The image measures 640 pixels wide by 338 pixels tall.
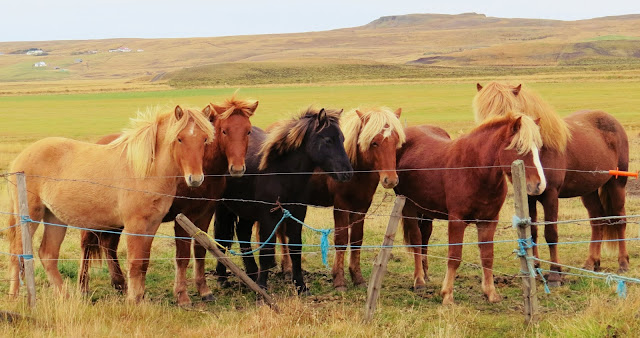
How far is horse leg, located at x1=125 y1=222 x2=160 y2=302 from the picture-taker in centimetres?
669

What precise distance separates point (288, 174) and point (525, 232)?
298 cm

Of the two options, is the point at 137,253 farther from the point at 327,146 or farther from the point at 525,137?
the point at 525,137

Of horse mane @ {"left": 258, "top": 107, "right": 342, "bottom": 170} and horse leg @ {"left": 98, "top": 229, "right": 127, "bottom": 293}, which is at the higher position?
horse mane @ {"left": 258, "top": 107, "right": 342, "bottom": 170}

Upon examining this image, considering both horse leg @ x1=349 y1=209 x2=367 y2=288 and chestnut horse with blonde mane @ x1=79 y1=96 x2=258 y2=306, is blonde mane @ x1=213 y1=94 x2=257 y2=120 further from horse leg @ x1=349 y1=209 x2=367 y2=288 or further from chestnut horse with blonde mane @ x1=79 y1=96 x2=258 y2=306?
horse leg @ x1=349 y1=209 x2=367 y2=288

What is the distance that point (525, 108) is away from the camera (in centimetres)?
862

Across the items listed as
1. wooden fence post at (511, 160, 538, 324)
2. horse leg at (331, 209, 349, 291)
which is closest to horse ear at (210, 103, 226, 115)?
horse leg at (331, 209, 349, 291)

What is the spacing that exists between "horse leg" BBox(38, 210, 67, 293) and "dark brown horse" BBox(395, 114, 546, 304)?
3826 mm

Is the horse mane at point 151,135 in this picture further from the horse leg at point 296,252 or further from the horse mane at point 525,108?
the horse mane at point 525,108

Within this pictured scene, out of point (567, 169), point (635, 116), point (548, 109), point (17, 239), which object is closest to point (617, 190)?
point (567, 169)

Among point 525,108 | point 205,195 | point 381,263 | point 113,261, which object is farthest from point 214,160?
point 525,108

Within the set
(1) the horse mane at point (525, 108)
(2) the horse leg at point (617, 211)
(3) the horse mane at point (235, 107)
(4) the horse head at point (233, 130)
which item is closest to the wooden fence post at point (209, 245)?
(4) the horse head at point (233, 130)

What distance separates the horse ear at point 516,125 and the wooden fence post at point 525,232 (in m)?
1.35

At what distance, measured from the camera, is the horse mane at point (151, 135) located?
266 inches

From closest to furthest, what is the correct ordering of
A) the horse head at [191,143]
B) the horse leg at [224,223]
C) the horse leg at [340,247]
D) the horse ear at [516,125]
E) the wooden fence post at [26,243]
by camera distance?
1. the wooden fence post at [26,243]
2. the horse head at [191,143]
3. the horse ear at [516,125]
4. the horse leg at [340,247]
5. the horse leg at [224,223]
